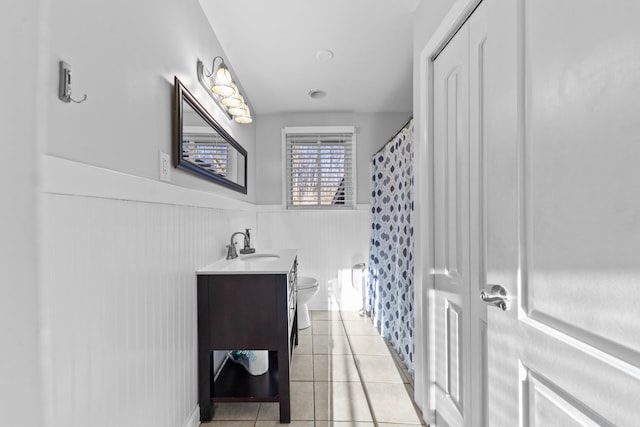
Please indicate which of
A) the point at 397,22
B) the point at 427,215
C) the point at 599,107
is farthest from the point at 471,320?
the point at 397,22

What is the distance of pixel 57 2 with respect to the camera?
762 millimetres

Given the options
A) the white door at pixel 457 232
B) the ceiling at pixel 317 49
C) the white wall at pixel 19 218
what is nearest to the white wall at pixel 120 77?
the ceiling at pixel 317 49

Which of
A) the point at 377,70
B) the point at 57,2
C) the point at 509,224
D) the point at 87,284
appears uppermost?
the point at 377,70

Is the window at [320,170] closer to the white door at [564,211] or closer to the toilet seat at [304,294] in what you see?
the toilet seat at [304,294]

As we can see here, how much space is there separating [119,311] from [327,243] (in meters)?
2.54

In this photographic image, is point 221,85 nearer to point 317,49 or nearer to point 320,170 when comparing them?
point 317,49

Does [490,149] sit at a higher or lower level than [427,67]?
lower

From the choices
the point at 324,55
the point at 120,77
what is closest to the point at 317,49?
the point at 324,55

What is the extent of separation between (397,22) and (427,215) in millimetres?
1288

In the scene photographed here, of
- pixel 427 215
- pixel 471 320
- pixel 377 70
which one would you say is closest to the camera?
pixel 471 320

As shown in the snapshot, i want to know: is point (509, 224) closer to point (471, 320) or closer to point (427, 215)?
point (471, 320)

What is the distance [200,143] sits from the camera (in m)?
1.70

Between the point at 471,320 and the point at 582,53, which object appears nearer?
the point at 582,53

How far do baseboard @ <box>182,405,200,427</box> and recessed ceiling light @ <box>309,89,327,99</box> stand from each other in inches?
104
